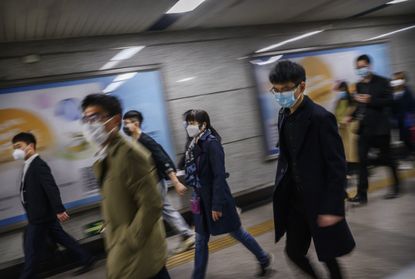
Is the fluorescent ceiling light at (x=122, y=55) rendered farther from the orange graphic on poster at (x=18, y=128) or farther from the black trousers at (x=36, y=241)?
the black trousers at (x=36, y=241)

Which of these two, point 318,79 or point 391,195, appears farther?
point 318,79

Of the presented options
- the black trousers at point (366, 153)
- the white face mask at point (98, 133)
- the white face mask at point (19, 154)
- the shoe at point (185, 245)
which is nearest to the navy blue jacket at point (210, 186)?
the white face mask at point (98, 133)

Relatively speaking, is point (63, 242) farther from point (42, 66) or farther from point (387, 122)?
point (387, 122)

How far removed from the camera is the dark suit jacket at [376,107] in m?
4.60

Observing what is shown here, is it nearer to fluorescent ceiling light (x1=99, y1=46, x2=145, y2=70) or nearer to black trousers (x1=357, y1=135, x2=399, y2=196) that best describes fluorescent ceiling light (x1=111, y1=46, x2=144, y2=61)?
fluorescent ceiling light (x1=99, y1=46, x2=145, y2=70)

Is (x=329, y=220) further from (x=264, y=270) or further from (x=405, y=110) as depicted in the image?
(x=405, y=110)

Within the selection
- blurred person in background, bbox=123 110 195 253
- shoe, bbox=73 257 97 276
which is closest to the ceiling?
blurred person in background, bbox=123 110 195 253

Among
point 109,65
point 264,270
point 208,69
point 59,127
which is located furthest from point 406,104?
point 59,127

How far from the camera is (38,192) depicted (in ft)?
12.4

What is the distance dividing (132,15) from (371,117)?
327 cm

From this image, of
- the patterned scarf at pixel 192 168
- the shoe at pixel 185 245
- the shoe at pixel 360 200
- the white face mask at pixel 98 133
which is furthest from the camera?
the shoe at pixel 360 200

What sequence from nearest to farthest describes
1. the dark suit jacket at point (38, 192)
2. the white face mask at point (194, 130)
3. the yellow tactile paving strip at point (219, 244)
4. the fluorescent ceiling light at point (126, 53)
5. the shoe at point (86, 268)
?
the white face mask at point (194, 130)
the dark suit jacket at point (38, 192)
the yellow tactile paving strip at point (219, 244)
the shoe at point (86, 268)
the fluorescent ceiling light at point (126, 53)

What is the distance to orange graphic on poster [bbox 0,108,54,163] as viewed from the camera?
4.25m

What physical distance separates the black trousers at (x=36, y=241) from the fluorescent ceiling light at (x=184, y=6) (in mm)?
2816
